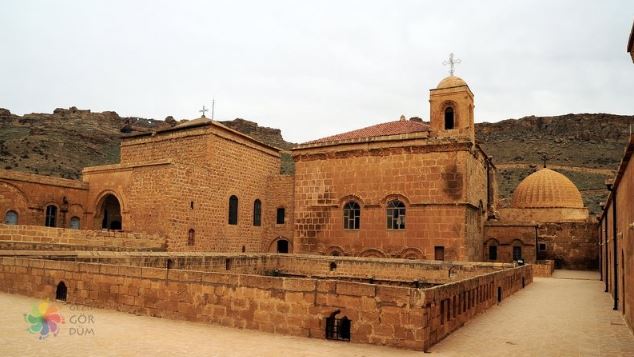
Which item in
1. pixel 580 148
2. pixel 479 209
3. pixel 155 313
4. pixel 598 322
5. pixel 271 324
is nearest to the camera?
pixel 271 324

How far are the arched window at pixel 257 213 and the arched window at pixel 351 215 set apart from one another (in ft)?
18.4

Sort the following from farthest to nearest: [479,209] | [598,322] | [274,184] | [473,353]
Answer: [274,184]
[479,209]
[598,322]
[473,353]

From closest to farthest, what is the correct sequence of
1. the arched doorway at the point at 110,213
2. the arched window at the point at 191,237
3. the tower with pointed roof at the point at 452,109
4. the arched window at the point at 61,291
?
the arched window at the point at 61,291, the arched window at the point at 191,237, the tower with pointed roof at the point at 452,109, the arched doorway at the point at 110,213

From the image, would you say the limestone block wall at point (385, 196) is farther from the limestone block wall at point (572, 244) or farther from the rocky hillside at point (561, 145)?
the rocky hillside at point (561, 145)

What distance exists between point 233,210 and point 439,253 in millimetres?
10334

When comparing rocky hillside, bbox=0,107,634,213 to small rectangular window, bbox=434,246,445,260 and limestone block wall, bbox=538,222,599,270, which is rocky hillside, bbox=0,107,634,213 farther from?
small rectangular window, bbox=434,246,445,260

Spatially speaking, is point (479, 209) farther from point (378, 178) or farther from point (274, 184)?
point (274, 184)

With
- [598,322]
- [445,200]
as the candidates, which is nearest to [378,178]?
[445,200]

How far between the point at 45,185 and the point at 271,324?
1826 centimetres

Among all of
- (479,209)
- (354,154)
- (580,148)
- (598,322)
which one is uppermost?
(580,148)

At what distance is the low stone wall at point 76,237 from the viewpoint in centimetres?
1459

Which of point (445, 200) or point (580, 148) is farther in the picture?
point (580, 148)

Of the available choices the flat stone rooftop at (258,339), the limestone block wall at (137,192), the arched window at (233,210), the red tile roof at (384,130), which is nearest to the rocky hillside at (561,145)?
the red tile roof at (384,130)

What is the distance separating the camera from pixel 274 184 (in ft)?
88.6
